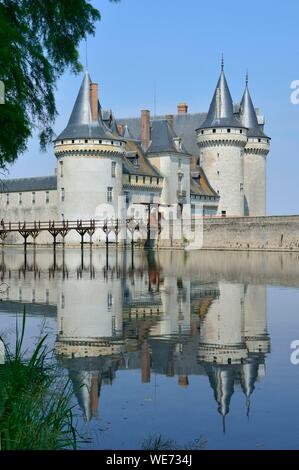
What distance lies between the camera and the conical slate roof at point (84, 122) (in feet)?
141

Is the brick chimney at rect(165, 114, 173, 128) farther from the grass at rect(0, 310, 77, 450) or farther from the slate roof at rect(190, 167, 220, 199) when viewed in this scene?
the grass at rect(0, 310, 77, 450)

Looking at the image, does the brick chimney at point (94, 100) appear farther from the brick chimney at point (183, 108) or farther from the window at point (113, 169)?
the brick chimney at point (183, 108)

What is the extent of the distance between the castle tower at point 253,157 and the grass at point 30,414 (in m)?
50.1

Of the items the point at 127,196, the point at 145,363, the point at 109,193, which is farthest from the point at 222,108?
the point at 145,363

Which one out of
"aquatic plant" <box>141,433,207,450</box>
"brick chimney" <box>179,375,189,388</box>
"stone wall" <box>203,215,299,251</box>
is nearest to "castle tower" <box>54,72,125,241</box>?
"stone wall" <box>203,215,299,251</box>

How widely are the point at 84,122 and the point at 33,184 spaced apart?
9.36 metres

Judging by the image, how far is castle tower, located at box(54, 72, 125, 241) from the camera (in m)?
43.2

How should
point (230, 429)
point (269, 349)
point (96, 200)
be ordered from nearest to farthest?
point (230, 429) < point (269, 349) < point (96, 200)

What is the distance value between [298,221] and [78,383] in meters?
34.2

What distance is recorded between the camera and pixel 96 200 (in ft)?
145

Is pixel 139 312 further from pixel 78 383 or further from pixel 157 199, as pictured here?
pixel 157 199

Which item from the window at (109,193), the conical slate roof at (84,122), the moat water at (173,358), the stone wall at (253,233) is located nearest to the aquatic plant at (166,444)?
the moat water at (173,358)

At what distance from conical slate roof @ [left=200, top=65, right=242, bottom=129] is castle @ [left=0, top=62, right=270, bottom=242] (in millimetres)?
70
